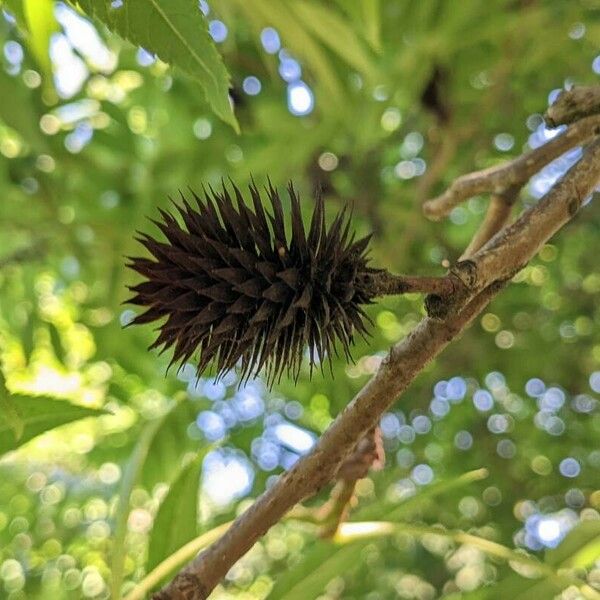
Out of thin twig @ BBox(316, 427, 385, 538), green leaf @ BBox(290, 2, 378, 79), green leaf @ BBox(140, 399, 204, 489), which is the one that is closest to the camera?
thin twig @ BBox(316, 427, 385, 538)

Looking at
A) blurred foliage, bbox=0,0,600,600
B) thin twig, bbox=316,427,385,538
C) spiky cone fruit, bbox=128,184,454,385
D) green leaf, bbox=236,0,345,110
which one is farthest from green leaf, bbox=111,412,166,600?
green leaf, bbox=236,0,345,110

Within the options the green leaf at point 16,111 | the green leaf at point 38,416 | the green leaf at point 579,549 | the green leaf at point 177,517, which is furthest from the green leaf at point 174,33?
the green leaf at point 16,111

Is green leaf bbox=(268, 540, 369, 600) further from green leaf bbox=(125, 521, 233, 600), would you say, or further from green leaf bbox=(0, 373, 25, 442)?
green leaf bbox=(0, 373, 25, 442)

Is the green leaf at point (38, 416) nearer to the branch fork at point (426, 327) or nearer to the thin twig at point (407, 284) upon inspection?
the branch fork at point (426, 327)

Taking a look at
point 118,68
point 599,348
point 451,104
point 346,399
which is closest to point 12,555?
point 346,399

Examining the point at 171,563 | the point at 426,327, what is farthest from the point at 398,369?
the point at 171,563

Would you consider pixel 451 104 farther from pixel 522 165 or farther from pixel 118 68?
pixel 522 165

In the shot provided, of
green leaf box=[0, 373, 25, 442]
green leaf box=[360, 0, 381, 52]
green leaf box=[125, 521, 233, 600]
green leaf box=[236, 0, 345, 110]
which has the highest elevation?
green leaf box=[236, 0, 345, 110]
